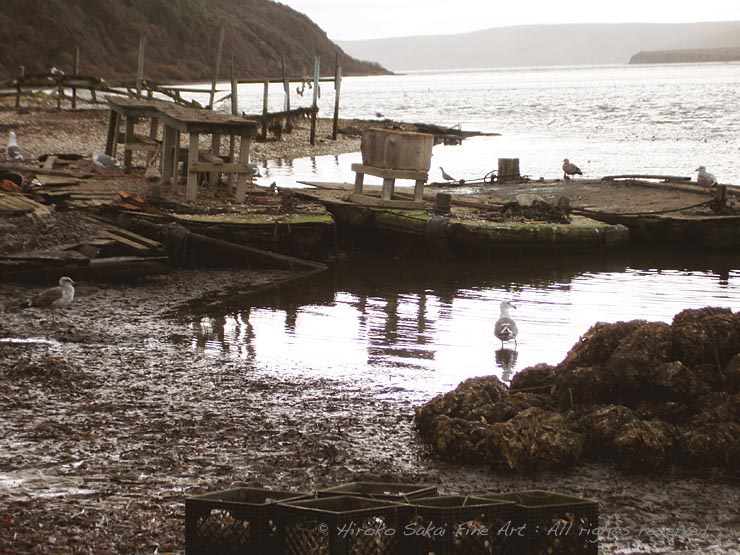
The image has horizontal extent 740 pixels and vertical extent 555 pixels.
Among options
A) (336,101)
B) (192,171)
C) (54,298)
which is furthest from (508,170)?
(336,101)

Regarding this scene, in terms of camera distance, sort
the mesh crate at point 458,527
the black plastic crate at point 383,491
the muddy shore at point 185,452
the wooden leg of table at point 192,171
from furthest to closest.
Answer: the wooden leg of table at point 192,171 < the muddy shore at point 185,452 < the black plastic crate at point 383,491 < the mesh crate at point 458,527

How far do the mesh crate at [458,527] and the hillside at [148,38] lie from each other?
186ft

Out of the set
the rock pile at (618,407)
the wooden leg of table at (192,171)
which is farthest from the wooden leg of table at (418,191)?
the rock pile at (618,407)

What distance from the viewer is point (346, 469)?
756 centimetres

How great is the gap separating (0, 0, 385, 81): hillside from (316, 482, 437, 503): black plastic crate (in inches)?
2218

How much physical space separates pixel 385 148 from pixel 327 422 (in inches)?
410

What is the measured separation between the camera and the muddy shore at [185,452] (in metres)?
6.47

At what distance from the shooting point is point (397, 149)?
723 inches

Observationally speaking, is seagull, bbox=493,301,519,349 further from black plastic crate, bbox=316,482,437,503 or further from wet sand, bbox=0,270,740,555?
black plastic crate, bbox=316,482,437,503

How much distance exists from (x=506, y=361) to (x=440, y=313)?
2.98 m

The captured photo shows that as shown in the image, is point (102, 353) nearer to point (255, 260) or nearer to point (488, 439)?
point (488, 439)

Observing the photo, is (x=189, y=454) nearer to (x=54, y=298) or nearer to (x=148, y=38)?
(x=54, y=298)

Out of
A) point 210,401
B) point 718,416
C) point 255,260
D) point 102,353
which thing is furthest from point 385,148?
point 718,416

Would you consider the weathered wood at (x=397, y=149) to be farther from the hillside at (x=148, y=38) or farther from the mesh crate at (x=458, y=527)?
the hillside at (x=148, y=38)
